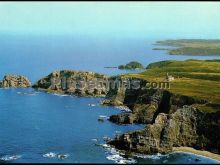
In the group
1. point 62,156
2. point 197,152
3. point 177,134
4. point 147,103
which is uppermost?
point 147,103

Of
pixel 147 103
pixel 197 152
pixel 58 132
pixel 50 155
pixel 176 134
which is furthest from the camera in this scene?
pixel 147 103

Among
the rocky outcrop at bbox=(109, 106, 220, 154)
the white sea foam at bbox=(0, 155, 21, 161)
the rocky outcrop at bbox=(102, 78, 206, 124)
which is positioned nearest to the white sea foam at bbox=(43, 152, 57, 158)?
the white sea foam at bbox=(0, 155, 21, 161)

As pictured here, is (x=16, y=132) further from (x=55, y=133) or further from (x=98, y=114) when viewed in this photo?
(x=98, y=114)

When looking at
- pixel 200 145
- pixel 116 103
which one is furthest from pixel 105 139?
pixel 116 103

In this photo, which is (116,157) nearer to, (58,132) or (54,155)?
(54,155)

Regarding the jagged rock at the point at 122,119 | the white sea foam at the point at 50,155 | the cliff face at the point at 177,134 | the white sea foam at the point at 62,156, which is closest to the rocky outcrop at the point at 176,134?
the cliff face at the point at 177,134

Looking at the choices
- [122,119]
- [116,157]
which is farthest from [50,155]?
[122,119]

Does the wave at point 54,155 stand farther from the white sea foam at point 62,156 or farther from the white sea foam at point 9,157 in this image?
the white sea foam at point 9,157

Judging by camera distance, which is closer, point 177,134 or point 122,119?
point 177,134
